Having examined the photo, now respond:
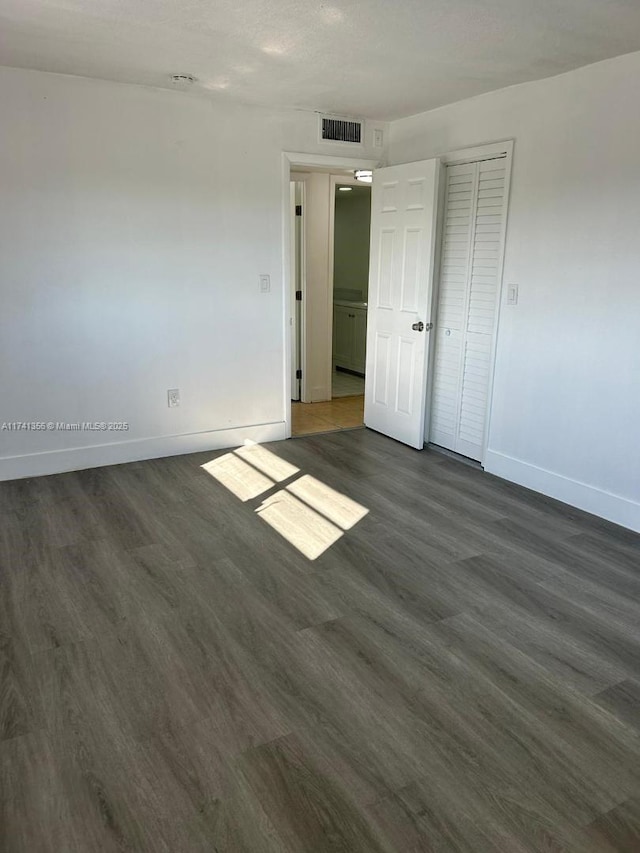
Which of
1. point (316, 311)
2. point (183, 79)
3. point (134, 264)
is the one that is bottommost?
point (316, 311)

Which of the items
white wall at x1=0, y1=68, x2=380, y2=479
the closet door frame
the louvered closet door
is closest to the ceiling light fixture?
white wall at x1=0, y1=68, x2=380, y2=479

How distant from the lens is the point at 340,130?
4.62 meters

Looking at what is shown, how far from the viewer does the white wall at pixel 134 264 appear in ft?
12.3

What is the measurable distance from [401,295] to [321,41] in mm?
2097

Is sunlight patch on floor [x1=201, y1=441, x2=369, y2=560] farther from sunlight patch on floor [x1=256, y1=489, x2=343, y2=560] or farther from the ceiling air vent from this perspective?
the ceiling air vent

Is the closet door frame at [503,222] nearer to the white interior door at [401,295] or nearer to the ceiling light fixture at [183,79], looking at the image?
the white interior door at [401,295]

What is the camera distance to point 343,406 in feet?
20.3

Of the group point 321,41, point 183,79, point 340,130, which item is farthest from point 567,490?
point 183,79

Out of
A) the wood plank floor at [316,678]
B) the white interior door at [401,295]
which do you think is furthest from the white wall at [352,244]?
the wood plank floor at [316,678]

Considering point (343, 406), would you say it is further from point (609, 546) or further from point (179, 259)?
point (609, 546)

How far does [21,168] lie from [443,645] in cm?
362

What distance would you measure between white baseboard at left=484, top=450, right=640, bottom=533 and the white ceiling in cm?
236

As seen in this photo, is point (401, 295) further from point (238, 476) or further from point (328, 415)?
point (238, 476)

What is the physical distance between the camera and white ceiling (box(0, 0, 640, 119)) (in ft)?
8.32
